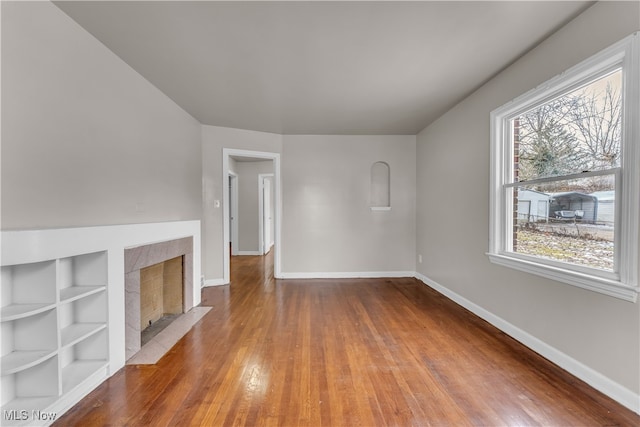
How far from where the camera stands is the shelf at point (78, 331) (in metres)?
1.62

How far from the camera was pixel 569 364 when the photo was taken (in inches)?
72.0

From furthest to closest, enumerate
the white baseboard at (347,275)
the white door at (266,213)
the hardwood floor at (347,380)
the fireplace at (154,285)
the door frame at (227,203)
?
the white door at (266,213) < the white baseboard at (347,275) < the door frame at (227,203) < the fireplace at (154,285) < the hardwood floor at (347,380)

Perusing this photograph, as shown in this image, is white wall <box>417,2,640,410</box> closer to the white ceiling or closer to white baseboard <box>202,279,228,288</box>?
the white ceiling

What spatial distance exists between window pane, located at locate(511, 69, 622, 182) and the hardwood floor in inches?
57.3

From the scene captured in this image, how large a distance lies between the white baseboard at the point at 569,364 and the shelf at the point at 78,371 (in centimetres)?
317

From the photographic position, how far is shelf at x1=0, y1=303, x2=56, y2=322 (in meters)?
1.31

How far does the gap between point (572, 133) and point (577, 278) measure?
1025 millimetres

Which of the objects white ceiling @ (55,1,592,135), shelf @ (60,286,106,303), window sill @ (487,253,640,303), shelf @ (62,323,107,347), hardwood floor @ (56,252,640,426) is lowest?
hardwood floor @ (56,252,640,426)

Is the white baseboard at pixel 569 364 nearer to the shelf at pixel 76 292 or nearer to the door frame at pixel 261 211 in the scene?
the shelf at pixel 76 292

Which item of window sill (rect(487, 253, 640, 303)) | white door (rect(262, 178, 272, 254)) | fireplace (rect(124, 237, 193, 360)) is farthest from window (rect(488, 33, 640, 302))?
white door (rect(262, 178, 272, 254))

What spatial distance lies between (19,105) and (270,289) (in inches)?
122

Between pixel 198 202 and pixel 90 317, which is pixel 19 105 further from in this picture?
pixel 198 202

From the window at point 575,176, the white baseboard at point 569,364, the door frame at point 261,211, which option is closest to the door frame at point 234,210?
the door frame at point 261,211

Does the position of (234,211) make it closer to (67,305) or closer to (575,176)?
(67,305)
